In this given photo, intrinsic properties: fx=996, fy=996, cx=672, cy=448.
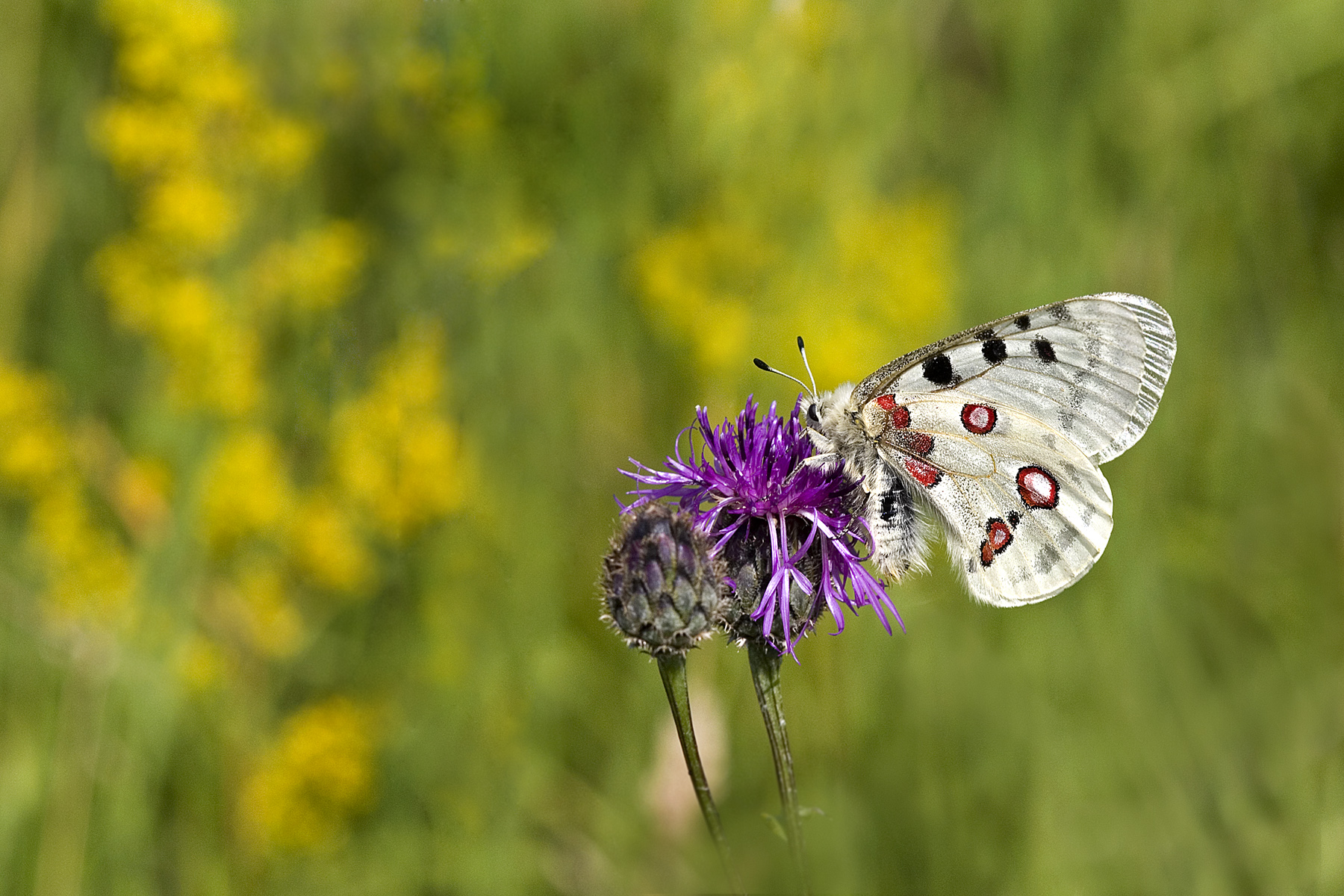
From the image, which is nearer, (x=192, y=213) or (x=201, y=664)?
(x=201, y=664)

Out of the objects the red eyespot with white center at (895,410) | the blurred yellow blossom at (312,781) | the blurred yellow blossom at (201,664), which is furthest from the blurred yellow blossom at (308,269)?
the red eyespot with white center at (895,410)

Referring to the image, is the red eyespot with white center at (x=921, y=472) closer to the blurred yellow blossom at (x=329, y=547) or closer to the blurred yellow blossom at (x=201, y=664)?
the blurred yellow blossom at (x=329, y=547)

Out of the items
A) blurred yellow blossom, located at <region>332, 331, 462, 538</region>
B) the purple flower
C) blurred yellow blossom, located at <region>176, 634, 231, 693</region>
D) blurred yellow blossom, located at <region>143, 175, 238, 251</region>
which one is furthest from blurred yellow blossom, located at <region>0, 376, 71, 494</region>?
the purple flower

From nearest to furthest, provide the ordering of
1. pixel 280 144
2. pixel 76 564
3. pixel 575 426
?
pixel 76 564 < pixel 280 144 < pixel 575 426

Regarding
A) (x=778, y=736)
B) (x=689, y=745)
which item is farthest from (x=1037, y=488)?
(x=689, y=745)

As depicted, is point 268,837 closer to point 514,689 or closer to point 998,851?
point 514,689

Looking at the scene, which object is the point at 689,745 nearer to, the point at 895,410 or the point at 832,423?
the point at 832,423

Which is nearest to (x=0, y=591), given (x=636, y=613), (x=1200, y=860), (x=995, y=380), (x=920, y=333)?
(x=636, y=613)
